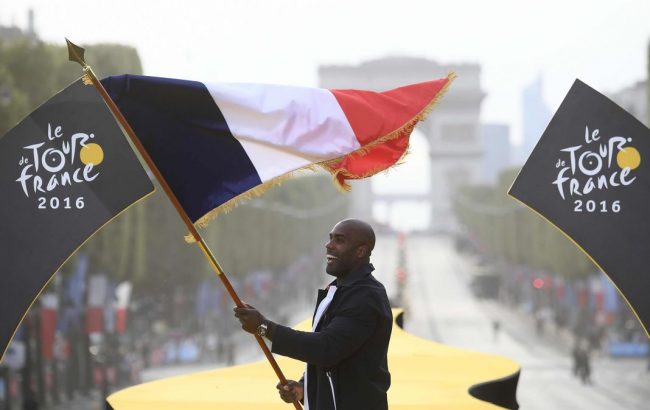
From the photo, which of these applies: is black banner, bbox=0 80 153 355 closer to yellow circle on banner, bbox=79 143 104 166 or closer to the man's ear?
yellow circle on banner, bbox=79 143 104 166

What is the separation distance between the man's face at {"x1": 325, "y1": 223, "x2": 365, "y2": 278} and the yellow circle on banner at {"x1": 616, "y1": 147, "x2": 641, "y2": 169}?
3536 millimetres

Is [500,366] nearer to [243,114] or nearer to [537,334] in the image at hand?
[243,114]

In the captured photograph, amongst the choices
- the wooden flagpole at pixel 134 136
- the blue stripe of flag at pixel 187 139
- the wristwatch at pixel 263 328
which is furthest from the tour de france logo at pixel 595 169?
the wristwatch at pixel 263 328

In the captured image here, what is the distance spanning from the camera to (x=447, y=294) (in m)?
66.4

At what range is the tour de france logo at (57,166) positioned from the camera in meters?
8.72

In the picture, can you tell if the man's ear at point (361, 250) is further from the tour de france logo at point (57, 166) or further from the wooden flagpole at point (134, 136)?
the tour de france logo at point (57, 166)

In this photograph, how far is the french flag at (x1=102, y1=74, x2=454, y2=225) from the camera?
7.31 m

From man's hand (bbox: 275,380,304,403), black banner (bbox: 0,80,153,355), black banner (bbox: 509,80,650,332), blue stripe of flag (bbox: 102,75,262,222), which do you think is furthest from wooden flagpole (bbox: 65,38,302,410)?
black banner (bbox: 509,80,650,332)

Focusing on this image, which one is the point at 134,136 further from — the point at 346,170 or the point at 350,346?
the point at 350,346

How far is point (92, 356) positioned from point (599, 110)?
23.8 m

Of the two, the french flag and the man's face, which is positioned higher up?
the french flag

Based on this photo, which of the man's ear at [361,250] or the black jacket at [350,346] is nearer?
the black jacket at [350,346]

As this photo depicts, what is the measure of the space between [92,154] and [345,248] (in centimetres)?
309

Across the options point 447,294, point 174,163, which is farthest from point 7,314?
point 447,294
